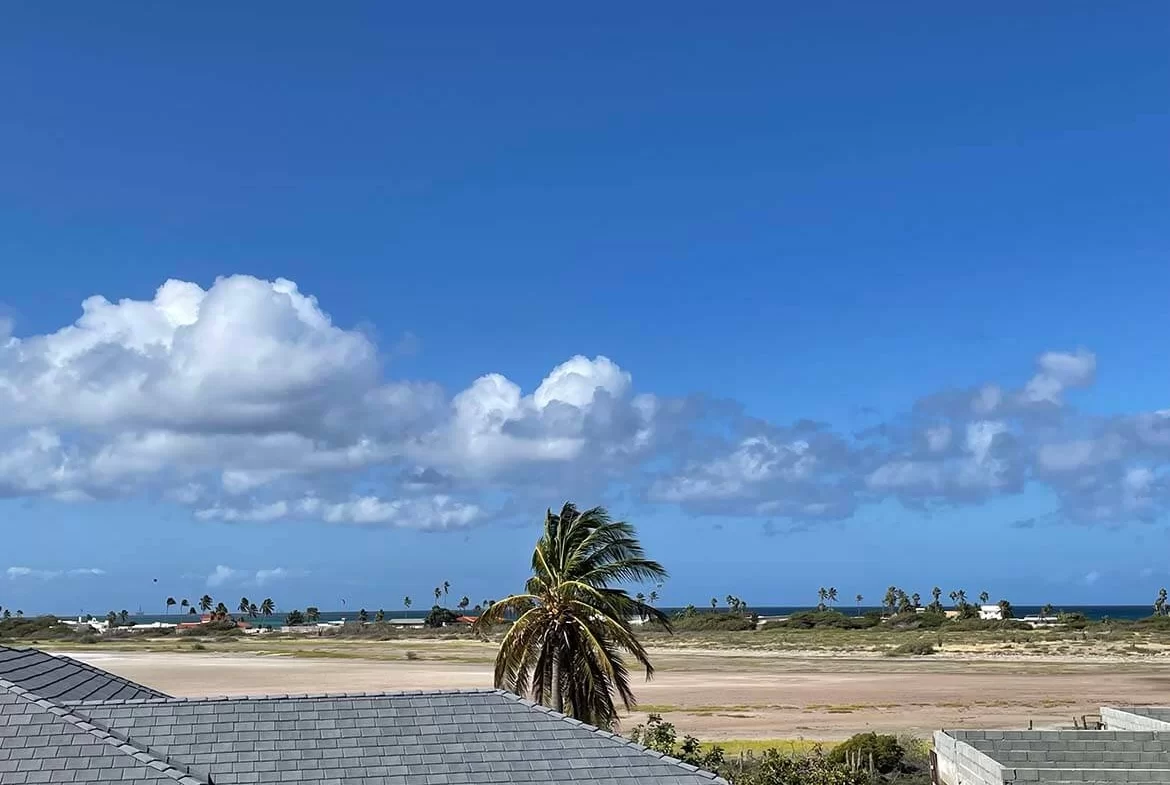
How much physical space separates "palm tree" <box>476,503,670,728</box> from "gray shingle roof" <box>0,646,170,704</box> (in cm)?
872

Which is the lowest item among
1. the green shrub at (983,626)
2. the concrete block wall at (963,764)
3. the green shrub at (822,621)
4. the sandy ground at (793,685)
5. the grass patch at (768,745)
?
the grass patch at (768,745)

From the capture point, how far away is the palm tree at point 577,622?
25812 millimetres

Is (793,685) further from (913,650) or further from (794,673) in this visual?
(913,650)

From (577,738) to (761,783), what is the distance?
41.2 feet

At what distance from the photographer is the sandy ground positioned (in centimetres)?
5150

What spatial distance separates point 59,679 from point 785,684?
61801 millimetres

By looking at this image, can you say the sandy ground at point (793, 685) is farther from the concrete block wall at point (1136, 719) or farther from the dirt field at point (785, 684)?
the concrete block wall at point (1136, 719)

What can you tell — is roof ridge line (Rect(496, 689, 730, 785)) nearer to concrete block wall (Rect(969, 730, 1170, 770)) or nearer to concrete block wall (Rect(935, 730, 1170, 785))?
concrete block wall (Rect(935, 730, 1170, 785))

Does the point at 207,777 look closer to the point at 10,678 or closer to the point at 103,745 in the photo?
the point at 103,745

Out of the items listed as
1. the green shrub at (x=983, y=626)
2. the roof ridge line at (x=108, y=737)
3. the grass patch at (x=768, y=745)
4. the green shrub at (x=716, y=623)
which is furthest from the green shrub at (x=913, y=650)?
the roof ridge line at (x=108, y=737)

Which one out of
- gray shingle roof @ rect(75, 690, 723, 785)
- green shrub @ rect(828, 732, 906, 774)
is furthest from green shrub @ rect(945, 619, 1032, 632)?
gray shingle roof @ rect(75, 690, 723, 785)

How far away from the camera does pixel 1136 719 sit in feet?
87.0

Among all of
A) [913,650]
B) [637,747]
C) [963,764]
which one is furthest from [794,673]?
[637,747]

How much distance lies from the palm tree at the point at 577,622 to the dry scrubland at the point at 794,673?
21.0 m
